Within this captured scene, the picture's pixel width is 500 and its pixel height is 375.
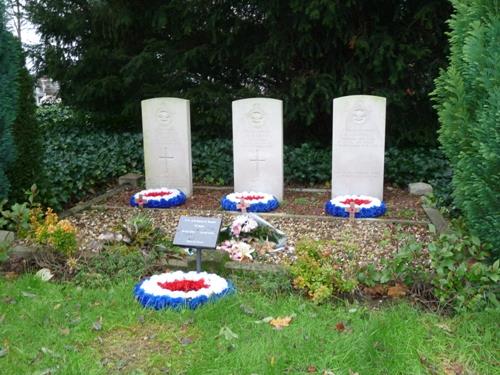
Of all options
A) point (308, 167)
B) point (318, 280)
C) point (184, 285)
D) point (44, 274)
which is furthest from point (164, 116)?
point (318, 280)

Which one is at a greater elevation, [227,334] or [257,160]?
[257,160]

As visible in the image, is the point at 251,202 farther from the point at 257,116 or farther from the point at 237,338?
the point at 237,338

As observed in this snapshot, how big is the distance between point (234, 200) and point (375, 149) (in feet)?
6.35

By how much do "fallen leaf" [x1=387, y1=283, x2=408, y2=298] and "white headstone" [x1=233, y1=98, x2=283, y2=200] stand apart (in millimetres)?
3404

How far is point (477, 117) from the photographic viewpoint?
3.76m

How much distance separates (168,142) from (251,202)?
1.66m

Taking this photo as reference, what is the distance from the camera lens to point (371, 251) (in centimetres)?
488

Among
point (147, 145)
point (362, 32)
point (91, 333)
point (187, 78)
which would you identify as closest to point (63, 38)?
point (187, 78)

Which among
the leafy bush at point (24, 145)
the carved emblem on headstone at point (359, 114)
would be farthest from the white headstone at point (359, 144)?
the leafy bush at point (24, 145)

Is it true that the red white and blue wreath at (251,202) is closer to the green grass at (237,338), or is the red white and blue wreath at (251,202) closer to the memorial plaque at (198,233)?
the memorial plaque at (198,233)

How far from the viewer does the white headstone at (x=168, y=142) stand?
7.21 meters

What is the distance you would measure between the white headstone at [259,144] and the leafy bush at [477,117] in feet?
8.98

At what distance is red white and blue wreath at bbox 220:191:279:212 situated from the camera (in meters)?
6.43

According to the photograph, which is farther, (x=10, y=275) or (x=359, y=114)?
(x=359, y=114)
